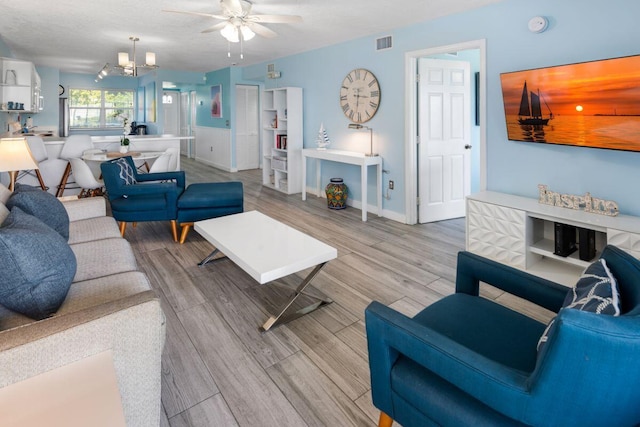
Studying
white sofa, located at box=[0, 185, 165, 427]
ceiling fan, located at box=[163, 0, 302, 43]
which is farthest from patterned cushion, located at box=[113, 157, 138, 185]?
white sofa, located at box=[0, 185, 165, 427]

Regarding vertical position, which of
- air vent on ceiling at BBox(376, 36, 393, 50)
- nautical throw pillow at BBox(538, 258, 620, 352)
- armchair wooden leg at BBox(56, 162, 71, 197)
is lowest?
nautical throw pillow at BBox(538, 258, 620, 352)

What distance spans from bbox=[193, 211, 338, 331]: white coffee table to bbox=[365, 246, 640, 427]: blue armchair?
3.12 ft

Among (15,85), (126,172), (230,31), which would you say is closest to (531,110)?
(230,31)

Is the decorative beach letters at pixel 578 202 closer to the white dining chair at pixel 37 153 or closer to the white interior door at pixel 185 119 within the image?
the white dining chair at pixel 37 153

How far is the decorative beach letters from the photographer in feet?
9.32

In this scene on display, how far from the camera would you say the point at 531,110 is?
3.17 metres

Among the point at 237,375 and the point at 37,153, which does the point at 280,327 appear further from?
the point at 37,153

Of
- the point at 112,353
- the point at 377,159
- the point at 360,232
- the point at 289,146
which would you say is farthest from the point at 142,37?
the point at 112,353

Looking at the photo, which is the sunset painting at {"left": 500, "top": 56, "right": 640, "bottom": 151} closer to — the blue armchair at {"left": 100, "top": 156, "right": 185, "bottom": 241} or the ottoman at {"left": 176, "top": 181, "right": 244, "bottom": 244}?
the ottoman at {"left": 176, "top": 181, "right": 244, "bottom": 244}

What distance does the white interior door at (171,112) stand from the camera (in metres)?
12.1

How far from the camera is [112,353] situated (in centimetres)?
121

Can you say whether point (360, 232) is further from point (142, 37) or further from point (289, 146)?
point (142, 37)

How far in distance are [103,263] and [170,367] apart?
2.36 ft

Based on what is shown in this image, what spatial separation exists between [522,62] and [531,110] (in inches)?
20.4
